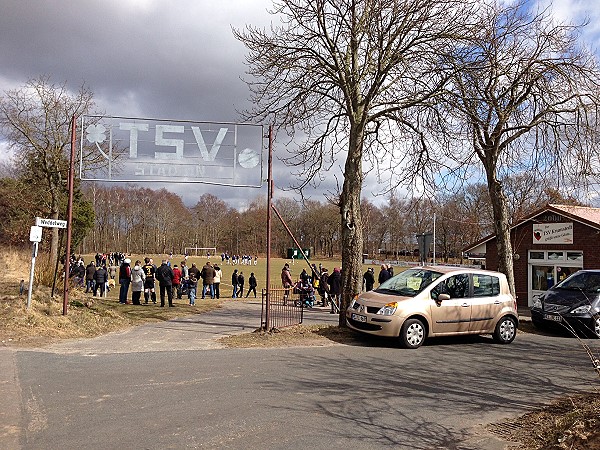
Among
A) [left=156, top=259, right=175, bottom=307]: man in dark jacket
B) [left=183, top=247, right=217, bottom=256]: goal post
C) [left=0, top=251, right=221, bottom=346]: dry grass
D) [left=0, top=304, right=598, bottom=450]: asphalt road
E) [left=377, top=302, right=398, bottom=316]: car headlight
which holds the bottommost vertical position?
[left=0, top=304, right=598, bottom=450]: asphalt road

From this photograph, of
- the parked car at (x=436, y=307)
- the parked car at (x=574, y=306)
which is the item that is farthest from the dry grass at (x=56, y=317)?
the parked car at (x=574, y=306)

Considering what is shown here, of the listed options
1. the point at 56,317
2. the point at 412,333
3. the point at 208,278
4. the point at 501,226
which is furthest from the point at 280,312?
the point at 208,278

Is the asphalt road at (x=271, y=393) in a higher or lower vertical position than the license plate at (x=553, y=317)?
lower

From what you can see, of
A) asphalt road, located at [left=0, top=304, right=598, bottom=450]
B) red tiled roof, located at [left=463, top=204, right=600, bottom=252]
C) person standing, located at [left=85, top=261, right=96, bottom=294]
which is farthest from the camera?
person standing, located at [left=85, top=261, right=96, bottom=294]

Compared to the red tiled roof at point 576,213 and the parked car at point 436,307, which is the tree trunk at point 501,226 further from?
the red tiled roof at point 576,213

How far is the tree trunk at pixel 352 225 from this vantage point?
494 inches

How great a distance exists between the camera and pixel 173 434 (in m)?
5.15

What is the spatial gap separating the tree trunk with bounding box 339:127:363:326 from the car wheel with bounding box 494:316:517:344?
3.30 metres

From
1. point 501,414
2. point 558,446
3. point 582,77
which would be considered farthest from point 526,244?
point 558,446

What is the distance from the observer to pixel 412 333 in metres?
10.4

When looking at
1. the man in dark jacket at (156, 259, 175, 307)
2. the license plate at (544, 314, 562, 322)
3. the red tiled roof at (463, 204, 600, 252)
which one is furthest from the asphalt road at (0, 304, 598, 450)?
the red tiled roof at (463, 204, 600, 252)

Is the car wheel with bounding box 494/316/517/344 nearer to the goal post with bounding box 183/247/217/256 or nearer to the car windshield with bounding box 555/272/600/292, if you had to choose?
the car windshield with bounding box 555/272/600/292

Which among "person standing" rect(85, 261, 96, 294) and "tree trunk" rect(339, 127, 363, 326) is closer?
"tree trunk" rect(339, 127, 363, 326)

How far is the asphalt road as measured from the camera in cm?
518
